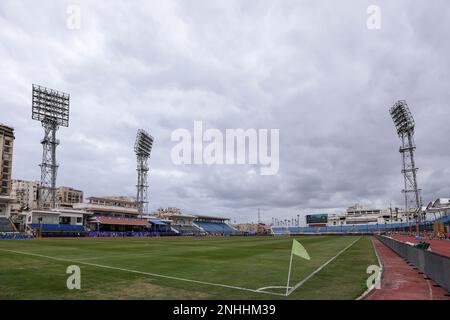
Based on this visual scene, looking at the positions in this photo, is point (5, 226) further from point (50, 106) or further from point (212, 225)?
point (212, 225)

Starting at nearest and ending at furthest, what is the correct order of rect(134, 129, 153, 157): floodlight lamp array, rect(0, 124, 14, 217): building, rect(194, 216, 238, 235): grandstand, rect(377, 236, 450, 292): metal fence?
rect(377, 236, 450, 292): metal fence
rect(0, 124, 14, 217): building
rect(134, 129, 153, 157): floodlight lamp array
rect(194, 216, 238, 235): grandstand

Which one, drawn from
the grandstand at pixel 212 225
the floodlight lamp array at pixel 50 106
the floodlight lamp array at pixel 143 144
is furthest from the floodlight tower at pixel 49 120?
the grandstand at pixel 212 225

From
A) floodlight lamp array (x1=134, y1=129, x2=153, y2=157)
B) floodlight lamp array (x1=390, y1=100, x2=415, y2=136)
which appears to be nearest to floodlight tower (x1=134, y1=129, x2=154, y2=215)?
floodlight lamp array (x1=134, y1=129, x2=153, y2=157)

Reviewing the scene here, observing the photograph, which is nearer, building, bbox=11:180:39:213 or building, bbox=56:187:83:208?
building, bbox=11:180:39:213

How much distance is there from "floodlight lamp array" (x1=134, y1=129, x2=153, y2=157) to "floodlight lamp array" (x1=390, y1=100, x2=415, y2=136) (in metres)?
82.6

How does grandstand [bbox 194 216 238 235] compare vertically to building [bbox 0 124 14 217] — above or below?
below

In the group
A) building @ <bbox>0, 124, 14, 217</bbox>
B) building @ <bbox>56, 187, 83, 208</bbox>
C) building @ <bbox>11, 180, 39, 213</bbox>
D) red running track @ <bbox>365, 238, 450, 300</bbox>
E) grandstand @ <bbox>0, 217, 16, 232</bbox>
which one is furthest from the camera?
building @ <bbox>56, 187, 83, 208</bbox>

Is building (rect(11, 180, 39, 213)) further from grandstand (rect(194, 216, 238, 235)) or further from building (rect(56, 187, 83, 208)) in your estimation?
grandstand (rect(194, 216, 238, 235))

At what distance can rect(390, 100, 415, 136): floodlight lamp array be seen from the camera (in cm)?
Result: 9075

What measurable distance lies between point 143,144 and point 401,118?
85.0 metres

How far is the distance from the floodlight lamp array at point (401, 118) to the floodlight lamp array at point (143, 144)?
8259 cm
